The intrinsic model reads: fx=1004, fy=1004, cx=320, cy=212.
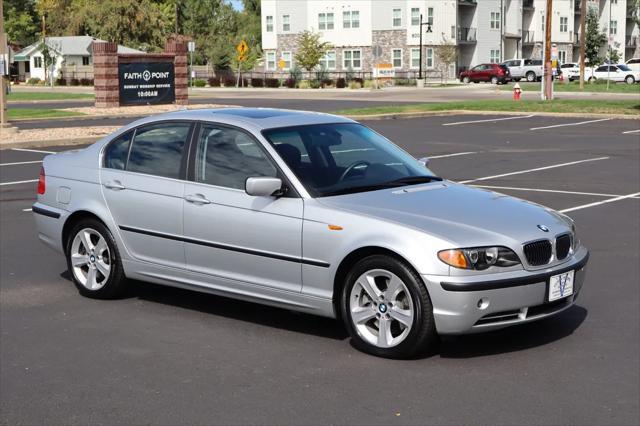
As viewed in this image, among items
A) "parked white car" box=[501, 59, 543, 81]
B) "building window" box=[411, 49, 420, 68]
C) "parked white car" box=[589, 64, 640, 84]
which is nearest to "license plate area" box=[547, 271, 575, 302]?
"parked white car" box=[589, 64, 640, 84]

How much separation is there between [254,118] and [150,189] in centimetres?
98

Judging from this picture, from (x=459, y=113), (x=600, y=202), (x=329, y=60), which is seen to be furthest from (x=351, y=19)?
(x=600, y=202)

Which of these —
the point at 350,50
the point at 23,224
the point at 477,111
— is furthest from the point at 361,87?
the point at 23,224

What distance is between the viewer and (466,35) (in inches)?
3312

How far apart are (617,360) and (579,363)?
0.91ft

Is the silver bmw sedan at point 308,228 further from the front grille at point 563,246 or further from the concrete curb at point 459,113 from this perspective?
the concrete curb at point 459,113

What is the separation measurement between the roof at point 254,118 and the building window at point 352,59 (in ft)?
254

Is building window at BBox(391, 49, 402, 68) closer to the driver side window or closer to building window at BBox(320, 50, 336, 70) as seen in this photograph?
building window at BBox(320, 50, 336, 70)

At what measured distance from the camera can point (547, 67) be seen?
40.5 m

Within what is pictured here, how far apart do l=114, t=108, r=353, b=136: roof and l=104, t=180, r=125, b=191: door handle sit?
53cm

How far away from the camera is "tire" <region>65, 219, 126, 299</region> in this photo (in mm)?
8062

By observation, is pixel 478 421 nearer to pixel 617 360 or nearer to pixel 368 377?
pixel 368 377

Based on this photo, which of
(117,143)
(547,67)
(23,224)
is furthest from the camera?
(547,67)

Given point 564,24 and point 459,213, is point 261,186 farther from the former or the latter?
point 564,24
